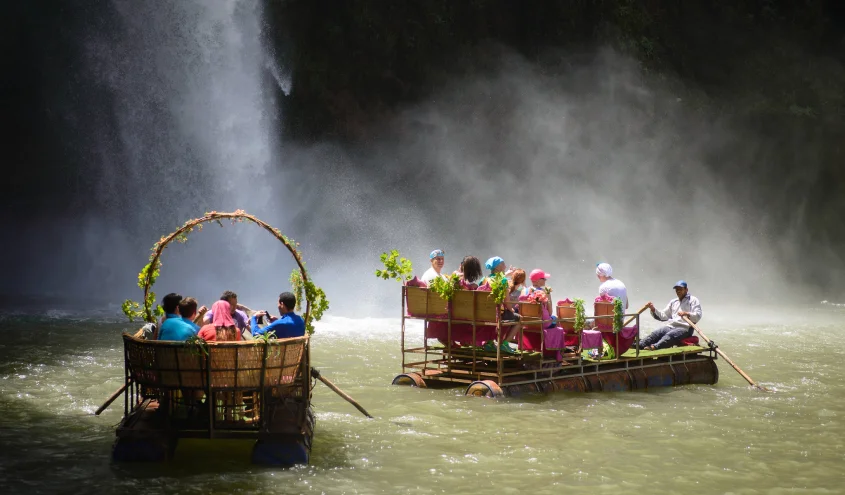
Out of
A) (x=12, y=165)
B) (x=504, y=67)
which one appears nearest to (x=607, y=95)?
(x=504, y=67)

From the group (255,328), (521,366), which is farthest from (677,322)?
(255,328)

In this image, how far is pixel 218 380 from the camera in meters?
9.05

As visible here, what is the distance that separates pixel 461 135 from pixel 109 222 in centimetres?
1609

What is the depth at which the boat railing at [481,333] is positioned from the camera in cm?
1320

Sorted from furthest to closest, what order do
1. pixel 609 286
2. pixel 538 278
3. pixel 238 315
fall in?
pixel 609 286 < pixel 538 278 < pixel 238 315

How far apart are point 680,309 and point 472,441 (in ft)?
22.9

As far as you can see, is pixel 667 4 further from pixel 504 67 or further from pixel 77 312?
pixel 77 312

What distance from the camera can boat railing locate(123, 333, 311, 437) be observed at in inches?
351

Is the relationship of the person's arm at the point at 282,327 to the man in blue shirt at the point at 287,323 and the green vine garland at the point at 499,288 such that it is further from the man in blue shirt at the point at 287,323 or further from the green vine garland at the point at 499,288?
the green vine garland at the point at 499,288

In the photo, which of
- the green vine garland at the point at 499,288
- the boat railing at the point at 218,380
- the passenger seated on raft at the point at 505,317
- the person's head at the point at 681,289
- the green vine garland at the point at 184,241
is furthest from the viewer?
→ the person's head at the point at 681,289

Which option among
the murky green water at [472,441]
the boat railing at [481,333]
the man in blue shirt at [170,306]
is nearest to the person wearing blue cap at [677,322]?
the murky green water at [472,441]

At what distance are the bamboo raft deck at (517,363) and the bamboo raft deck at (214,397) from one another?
4277 millimetres

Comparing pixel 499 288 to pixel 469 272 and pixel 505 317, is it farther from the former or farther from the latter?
pixel 469 272

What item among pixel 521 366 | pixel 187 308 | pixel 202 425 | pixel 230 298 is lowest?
pixel 202 425
